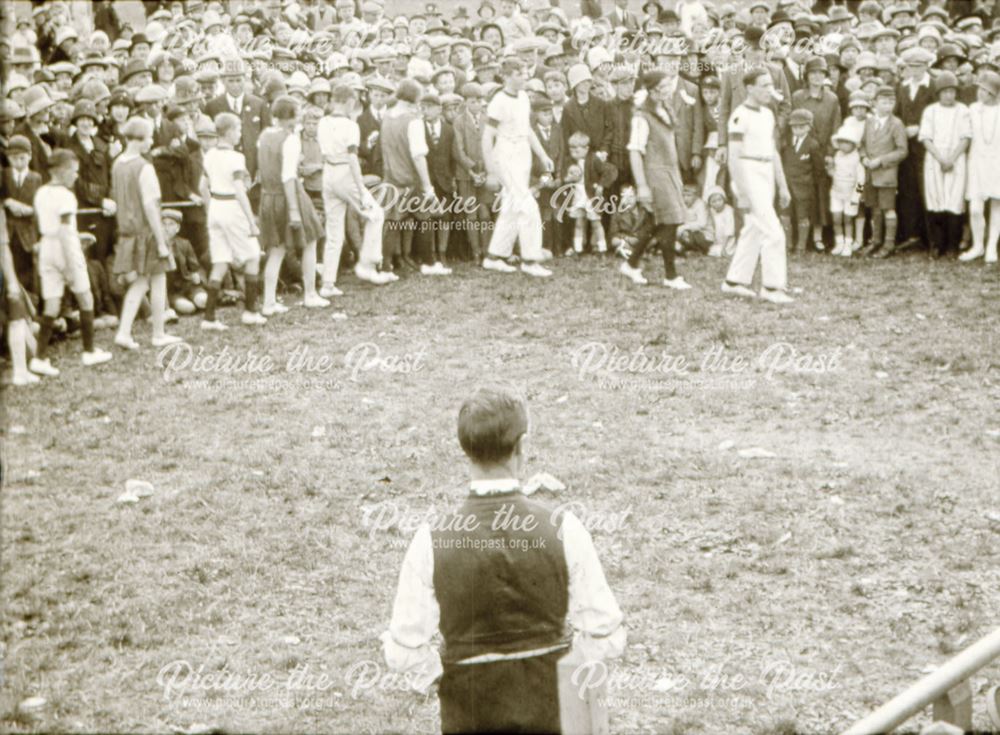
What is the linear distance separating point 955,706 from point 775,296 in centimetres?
883

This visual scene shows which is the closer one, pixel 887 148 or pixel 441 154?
pixel 887 148

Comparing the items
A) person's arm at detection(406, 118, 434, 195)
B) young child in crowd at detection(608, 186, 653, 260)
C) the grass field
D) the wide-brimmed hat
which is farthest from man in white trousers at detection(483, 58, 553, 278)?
the wide-brimmed hat

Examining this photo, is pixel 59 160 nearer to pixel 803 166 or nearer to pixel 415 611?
pixel 415 611

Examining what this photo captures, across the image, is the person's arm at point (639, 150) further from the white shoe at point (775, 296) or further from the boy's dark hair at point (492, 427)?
the boy's dark hair at point (492, 427)

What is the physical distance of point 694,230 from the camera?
1579 centimetres

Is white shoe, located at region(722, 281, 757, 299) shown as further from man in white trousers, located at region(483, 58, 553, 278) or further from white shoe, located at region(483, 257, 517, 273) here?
white shoe, located at region(483, 257, 517, 273)

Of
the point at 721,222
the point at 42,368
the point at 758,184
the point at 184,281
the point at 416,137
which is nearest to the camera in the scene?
the point at 42,368

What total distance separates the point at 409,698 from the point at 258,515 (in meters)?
2.43

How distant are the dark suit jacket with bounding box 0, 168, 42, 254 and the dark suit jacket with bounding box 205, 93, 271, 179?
304 centimetres

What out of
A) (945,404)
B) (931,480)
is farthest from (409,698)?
(945,404)

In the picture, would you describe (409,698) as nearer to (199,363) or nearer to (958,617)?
(958,617)

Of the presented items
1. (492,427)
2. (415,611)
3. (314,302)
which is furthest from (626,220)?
(415,611)

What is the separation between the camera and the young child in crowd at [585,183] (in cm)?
1554

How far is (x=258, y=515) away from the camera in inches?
319
